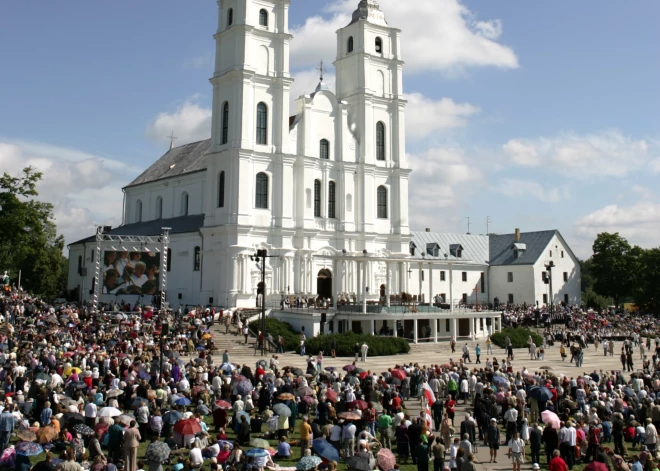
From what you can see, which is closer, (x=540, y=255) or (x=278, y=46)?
(x=278, y=46)

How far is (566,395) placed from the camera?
69.4 feet

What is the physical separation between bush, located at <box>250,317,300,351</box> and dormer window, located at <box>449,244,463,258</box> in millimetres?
30147

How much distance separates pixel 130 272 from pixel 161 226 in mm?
17004

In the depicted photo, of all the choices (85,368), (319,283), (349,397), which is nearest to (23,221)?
(319,283)

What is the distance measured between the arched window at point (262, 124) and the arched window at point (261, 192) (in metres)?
2.66

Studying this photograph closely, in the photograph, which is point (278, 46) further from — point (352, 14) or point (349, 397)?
point (349, 397)

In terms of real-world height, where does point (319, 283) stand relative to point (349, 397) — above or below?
above

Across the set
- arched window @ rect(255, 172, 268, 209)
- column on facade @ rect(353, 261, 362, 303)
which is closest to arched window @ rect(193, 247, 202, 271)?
arched window @ rect(255, 172, 268, 209)

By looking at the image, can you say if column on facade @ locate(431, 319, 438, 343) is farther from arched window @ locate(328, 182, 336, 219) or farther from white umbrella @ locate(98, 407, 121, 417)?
white umbrella @ locate(98, 407, 121, 417)

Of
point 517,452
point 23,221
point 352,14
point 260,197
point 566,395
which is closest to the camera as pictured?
point 517,452

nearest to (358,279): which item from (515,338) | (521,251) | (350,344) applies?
(350,344)

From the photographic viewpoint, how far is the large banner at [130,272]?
42.2 metres

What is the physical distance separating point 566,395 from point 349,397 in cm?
740

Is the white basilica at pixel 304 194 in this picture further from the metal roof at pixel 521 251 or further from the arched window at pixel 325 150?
the metal roof at pixel 521 251
